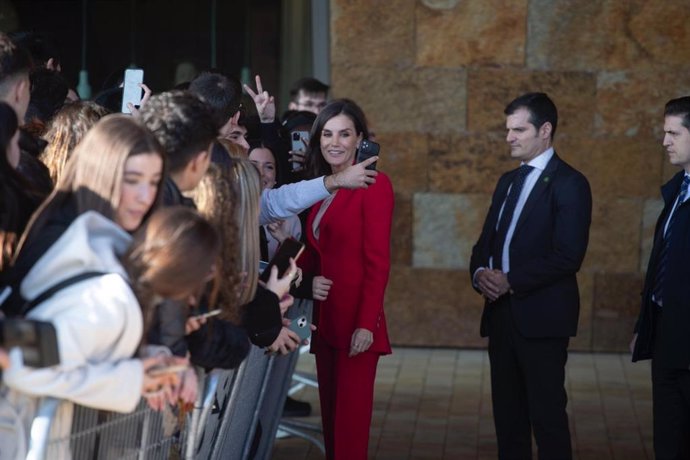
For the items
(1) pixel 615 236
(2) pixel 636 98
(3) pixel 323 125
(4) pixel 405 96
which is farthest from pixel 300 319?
(2) pixel 636 98

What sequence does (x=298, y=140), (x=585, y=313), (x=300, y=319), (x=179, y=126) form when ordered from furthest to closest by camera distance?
(x=585, y=313) < (x=298, y=140) < (x=300, y=319) < (x=179, y=126)

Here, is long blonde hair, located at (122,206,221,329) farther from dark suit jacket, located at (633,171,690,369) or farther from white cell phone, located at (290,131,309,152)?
white cell phone, located at (290,131,309,152)

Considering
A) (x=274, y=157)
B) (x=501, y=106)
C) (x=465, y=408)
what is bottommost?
(x=465, y=408)

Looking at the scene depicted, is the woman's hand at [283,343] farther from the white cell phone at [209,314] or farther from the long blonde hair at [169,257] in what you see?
the long blonde hair at [169,257]

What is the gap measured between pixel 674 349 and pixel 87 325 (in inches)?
136

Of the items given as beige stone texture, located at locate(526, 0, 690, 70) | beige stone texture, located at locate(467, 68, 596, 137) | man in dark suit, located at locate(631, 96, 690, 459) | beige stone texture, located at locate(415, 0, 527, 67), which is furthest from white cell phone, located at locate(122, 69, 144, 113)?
beige stone texture, located at locate(526, 0, 690, 70)

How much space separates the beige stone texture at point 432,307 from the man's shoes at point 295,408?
68.9 inches

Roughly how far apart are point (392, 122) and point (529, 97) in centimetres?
304

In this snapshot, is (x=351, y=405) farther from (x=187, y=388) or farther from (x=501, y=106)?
(x=501, y=106)

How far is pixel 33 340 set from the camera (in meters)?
3.01

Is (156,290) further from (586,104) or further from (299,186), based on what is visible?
(586,104)

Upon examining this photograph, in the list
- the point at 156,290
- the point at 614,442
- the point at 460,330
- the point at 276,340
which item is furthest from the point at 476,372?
the point at 156,290

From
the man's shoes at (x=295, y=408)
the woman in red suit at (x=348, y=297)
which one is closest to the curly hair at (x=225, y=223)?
the woman in red suit at (x=348, y=297)

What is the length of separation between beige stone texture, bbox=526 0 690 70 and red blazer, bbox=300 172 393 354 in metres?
3.70
